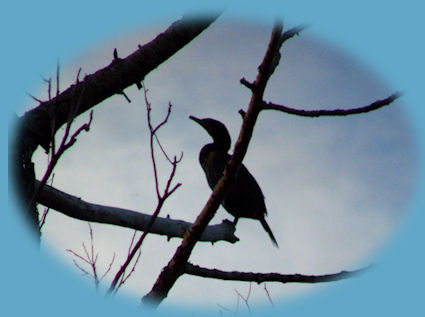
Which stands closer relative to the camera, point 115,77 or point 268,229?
point 115,77

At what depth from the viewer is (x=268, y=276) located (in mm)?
2594

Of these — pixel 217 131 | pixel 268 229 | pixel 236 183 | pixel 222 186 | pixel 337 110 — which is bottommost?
pixel 222 186

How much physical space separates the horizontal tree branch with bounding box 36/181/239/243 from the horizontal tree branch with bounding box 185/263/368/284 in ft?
2.03

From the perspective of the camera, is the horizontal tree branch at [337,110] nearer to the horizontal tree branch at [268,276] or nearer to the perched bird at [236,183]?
the horizontal tree branch at [268,276]

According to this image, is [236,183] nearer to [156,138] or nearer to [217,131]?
[217,131]

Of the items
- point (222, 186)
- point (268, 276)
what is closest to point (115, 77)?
point (222, 186)

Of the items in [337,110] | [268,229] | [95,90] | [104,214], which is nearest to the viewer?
[337,110]

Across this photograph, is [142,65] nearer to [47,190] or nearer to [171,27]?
[171,27]

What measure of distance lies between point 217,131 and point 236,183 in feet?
1.78

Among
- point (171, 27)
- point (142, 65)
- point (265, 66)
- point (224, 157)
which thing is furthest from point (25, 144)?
point (224, 157)

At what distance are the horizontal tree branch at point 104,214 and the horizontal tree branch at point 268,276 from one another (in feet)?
2.03

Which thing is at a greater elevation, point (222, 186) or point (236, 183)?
point (236, 183)

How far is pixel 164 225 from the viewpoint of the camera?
3.44 m

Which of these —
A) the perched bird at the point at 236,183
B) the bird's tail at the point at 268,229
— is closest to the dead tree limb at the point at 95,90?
the perched bird at the point at 236,183
